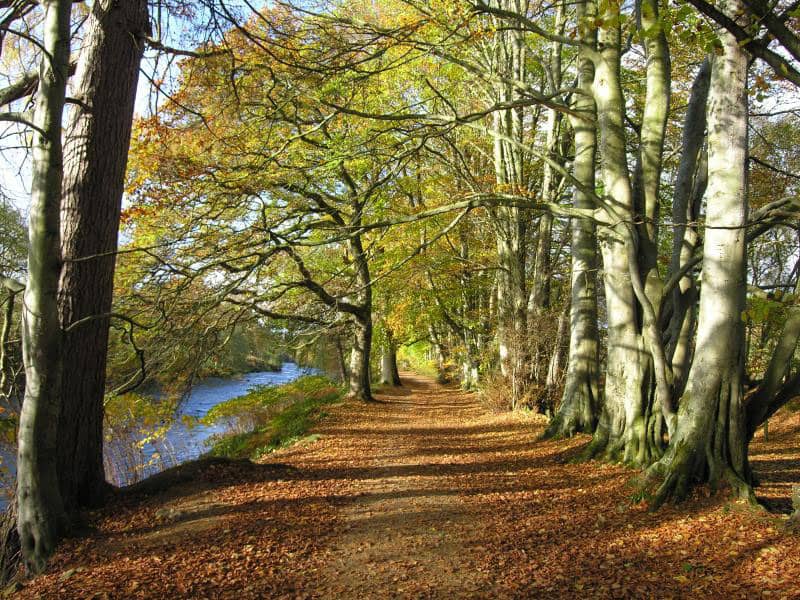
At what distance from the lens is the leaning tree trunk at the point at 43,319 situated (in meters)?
4.42

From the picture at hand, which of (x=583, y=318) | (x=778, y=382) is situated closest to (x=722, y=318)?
(x=778, y=382)

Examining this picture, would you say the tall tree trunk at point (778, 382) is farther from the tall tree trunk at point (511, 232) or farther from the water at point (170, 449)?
the tall tree trunk at point (511, 232)

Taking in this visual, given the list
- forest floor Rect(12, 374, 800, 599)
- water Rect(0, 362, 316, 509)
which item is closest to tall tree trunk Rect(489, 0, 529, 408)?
forest floor Rect(12, 374, 800, 599)

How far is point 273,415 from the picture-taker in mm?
17844

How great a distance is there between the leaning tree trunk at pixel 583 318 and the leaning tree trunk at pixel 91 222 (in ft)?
22.8

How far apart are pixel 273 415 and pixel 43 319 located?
13.8 m

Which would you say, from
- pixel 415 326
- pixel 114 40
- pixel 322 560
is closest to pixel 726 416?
pixel 322 560

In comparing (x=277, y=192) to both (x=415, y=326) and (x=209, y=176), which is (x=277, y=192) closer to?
(x=209, y=176)

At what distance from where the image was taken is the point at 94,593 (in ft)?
12.7

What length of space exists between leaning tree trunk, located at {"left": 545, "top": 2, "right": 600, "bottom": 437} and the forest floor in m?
1.69

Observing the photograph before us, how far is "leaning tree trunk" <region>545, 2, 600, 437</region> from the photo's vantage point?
30.7 feet

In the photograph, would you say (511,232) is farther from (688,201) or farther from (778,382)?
(778,382)

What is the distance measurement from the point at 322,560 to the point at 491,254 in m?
16.4

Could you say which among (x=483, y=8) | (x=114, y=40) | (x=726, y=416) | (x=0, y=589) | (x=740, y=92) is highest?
(x=483, y=8)
